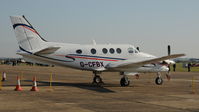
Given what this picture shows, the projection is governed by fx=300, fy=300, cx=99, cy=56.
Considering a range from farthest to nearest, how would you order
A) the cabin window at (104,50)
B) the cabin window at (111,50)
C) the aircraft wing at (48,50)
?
the cabin window at (111,50), the cabin window at (104,50), the aircraft wing at (48,50)

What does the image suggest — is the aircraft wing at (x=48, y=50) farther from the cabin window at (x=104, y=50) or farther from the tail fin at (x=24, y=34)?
the cabin window at (x=104, y=50)

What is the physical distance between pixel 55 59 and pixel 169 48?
44.9 ft

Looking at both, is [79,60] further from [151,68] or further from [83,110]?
[83,110]

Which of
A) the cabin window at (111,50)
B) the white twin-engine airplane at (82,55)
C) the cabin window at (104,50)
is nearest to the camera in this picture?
the white twin-engine airplane at (82,55)

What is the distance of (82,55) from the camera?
23.8 m

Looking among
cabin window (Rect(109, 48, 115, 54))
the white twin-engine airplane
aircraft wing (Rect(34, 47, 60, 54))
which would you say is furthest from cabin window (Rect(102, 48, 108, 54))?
aircraft wing (Rect(34, 47, 60, 54))

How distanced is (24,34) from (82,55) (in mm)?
4787

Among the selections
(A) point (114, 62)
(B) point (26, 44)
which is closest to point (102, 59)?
(A) point (114, 62)

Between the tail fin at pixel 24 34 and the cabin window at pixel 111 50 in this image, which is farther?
the cabin window at pixel 111 50

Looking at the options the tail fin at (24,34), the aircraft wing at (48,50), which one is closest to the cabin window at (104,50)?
the aircraft wing at (48,50)

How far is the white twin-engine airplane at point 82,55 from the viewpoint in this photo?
23.0m

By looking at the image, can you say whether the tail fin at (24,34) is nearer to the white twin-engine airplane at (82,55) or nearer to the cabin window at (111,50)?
the white twin-engine airplane at (82,55)

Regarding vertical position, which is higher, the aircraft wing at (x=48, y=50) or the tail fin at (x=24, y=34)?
the tail fin at (x=24, y=34)

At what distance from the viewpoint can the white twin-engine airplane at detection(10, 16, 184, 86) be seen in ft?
75.6
